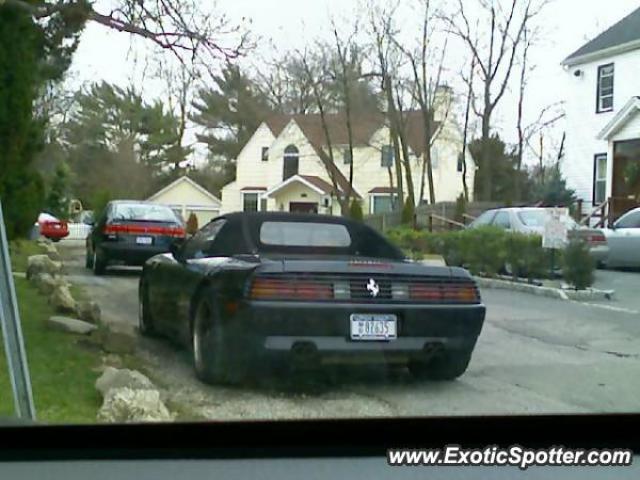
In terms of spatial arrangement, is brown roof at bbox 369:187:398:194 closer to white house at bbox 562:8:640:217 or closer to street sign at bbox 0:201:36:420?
white house at bbox 562:8:640:217

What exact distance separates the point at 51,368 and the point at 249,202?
1.10m

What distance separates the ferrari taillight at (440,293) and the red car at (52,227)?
1631mm

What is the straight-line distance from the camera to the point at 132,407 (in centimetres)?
292

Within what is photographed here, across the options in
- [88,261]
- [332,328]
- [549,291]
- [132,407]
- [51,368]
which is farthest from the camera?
[549,291]

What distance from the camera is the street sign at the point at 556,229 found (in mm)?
3502

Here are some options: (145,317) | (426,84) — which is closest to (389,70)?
(426,84)

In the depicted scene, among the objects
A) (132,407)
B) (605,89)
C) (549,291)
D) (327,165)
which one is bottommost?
(132,407)

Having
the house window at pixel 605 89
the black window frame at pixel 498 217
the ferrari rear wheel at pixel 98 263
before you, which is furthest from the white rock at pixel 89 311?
the house window at pixel 605 89

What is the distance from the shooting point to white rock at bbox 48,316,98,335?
3.33m

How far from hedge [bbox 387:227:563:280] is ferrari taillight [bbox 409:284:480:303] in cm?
14

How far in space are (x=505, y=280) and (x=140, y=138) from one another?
1.80 meters

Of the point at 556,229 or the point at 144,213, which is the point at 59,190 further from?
the point at 556,229

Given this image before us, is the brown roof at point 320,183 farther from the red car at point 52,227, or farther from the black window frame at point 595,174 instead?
the black window frame at point 595,174

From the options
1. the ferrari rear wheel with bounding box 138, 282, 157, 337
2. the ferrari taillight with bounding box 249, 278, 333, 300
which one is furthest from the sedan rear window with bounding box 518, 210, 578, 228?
the ferrari rear wheel with bounding box 138, 282, 157, 337
